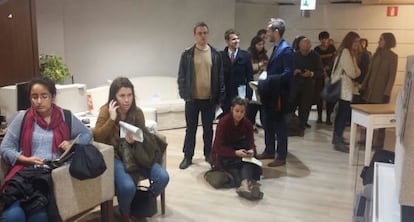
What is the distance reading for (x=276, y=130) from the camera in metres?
4.14

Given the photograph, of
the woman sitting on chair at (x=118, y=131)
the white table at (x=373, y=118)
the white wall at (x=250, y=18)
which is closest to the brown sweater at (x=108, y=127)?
the woman sitting on chair at (x=118, y=131)

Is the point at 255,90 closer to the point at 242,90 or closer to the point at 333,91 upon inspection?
the point at 242,90

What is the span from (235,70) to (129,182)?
2217 mm

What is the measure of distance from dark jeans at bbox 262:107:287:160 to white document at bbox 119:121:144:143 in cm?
168

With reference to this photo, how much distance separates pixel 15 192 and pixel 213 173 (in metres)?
1.83

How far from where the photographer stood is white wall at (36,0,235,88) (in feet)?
17.6

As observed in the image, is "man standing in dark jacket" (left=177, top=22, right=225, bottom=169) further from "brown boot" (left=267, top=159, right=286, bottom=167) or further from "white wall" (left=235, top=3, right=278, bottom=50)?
"white wall" (left=235, top=3, right=278, bottom=50)

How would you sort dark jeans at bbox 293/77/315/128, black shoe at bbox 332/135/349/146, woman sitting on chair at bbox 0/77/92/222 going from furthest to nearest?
dark jeans at bbox 293/77/315/128 < black shoe at bbox 332/135/349/146 < woman sitting on chair at bbox 0/77/92/222

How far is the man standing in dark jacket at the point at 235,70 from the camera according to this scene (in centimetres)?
445

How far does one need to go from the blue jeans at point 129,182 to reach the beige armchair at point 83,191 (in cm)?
6

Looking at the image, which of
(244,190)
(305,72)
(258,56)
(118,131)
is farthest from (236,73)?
(118,131)

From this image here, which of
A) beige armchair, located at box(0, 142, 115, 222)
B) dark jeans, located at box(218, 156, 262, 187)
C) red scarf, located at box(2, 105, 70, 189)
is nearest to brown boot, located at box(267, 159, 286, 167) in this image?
dark jeans, located at box(218, 156, 262, 187)

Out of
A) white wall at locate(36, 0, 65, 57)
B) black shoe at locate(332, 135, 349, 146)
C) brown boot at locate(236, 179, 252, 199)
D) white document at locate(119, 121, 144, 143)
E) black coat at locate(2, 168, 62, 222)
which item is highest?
white wall at locate(36, 0, 65, 57)

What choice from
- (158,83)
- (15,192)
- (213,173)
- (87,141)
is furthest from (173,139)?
(15,192)
